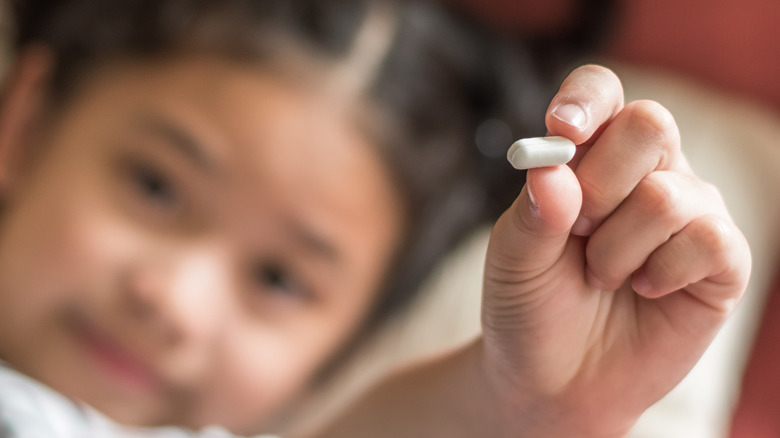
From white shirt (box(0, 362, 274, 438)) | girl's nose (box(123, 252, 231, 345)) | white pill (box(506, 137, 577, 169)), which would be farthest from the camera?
girl's nose (box(123, 252, 231, 345))

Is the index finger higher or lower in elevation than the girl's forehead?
lower

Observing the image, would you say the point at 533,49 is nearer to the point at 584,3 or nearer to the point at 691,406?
the point at 584,3

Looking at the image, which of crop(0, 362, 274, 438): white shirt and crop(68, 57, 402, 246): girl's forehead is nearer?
→ crop(0, 362, 274, 438): white shirt

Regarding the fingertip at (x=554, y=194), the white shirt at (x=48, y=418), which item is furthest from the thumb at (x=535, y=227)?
the white shirt at (x=48, y=418)

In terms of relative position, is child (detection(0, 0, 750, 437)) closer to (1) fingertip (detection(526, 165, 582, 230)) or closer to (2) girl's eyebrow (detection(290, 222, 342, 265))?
(2) girl's eyebrow (detection(290, 222, 342, 265))

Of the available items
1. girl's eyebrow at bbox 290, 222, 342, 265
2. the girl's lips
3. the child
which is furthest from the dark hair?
the girl's lips

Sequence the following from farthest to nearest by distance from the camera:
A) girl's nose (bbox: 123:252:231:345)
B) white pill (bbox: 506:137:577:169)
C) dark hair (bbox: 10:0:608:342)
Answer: dark hair (bbox: 10:0:608:342), girl's nose (bbox: 123:252:231:345), white pill (bbox: 506:137:577:169)

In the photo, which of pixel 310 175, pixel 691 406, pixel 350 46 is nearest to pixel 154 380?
pixel 310 175
